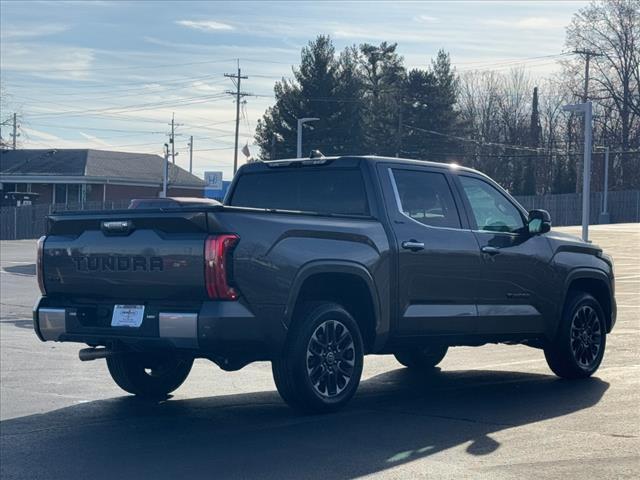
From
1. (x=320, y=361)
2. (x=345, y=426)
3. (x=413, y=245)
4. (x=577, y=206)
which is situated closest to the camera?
(x=345, y=426)

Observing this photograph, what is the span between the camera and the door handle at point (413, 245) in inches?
342

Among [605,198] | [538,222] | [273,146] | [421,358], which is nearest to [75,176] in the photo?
[273,146]

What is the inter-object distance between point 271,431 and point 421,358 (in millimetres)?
3853

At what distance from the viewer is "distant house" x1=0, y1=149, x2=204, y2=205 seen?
73375mm

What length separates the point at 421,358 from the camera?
1132 cm

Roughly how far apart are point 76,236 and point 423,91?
219 ft

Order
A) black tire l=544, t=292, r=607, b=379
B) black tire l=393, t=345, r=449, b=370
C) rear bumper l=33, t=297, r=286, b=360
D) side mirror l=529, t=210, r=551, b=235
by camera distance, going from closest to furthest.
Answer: rear bumper l=33, t=297, r=286, b=360 → side mirror l=529, t=210, r=551, b=235 → black tire l=544, t=292, r=607, b=379 → black tire l=393, t=345, r=449, b=370

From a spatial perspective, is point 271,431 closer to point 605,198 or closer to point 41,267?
point 41,267

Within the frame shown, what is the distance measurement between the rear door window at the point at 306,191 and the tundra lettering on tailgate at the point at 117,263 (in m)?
1.91

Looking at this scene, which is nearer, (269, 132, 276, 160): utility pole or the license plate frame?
the license plate frame

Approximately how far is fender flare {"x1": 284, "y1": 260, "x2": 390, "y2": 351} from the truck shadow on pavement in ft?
2.10

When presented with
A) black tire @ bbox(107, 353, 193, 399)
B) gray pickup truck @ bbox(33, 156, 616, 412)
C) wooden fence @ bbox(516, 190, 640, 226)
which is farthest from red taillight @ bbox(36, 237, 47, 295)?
wooden fence @ bbox(516, 190, 640, 226)

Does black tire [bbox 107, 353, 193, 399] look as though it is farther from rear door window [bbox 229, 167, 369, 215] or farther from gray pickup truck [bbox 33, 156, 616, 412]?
rear door window [bbox 229, 167, 369, 215]

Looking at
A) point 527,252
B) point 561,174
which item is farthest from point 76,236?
point 561,174
